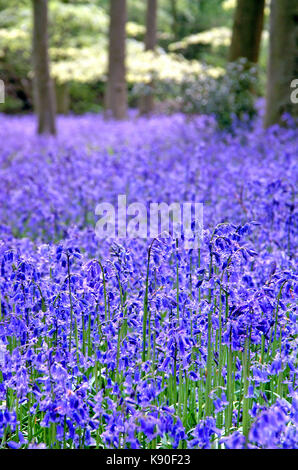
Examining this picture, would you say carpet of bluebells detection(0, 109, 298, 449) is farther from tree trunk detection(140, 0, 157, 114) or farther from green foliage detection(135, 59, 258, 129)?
tree trunk detection(140, 0, 157, 114)

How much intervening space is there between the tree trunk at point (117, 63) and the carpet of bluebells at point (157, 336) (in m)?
10.2

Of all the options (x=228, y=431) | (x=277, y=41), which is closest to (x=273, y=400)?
(x=228, y=431)

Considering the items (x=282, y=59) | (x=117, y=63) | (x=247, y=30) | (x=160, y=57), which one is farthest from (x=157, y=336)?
(x=117, y=63)

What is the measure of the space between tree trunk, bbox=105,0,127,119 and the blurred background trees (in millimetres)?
25

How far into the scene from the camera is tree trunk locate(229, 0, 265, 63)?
1116cm

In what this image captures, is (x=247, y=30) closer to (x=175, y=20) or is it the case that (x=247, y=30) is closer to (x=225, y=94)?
(x=225, y=94)

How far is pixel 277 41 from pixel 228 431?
297 inches

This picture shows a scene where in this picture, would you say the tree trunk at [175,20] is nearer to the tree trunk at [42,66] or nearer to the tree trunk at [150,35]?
the tree trunk at [150,35]

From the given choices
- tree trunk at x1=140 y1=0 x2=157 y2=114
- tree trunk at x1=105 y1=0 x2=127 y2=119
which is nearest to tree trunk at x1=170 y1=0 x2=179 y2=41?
tree trunk at x1=140 y1=0 x2=157 y2=114

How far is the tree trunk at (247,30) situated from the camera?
1116 cm

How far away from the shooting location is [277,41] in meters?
8.94

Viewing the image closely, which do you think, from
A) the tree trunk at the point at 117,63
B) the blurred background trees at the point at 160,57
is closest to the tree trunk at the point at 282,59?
the blurred background trees at the point at 160,57

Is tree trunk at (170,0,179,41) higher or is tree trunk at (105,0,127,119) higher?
tree trunk at (170,0,179,41)

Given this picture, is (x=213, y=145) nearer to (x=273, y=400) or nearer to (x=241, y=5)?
(x=241, y=5)
